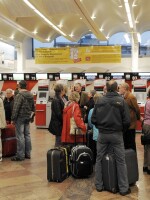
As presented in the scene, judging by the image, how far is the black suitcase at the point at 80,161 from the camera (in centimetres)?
502

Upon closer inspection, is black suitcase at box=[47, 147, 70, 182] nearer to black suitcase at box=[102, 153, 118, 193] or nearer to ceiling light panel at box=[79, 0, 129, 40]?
black suitcase at box=[102, 153, 118, 193]

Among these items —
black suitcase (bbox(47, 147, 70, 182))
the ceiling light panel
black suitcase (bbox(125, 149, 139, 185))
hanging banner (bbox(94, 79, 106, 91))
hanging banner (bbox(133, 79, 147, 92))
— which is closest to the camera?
black suitcase (bbox(125, 149, 139, 185))

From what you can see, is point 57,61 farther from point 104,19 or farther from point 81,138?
point 81,138

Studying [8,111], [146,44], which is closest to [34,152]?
[8,111]

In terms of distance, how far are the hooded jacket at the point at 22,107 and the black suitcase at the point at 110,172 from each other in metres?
2.40

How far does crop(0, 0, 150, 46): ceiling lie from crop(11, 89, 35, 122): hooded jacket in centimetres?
297

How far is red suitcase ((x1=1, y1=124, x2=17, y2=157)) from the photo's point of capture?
22.0 ft

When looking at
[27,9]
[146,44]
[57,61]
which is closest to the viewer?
[27,9]

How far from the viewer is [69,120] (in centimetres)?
542

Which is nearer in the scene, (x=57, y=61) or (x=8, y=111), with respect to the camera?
(x=8, y=111)

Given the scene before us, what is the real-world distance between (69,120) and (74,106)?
26 cm

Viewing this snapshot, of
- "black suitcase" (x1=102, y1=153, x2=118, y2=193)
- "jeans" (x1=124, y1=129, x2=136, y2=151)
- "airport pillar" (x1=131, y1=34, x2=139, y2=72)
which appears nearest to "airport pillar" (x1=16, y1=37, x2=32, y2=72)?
"airport pillar" (x1=131, y1=34, x2=139, y2=72)

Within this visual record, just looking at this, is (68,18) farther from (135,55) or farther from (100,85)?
(135,55)

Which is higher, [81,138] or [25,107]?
[25,107]
